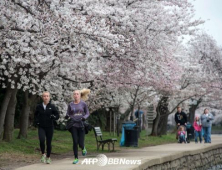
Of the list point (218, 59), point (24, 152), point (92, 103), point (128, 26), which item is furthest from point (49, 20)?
point (218, 59)

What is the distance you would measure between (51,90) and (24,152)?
5278 millimetres

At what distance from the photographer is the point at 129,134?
23.2 m

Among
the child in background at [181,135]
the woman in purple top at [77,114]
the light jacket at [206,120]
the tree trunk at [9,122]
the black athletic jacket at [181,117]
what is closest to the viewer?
the woman in purple top at [77,114]

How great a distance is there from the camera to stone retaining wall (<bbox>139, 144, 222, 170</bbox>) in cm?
1421

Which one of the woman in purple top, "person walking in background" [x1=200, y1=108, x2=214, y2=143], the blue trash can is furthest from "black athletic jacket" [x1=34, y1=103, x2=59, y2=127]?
"person walking in background" [x1=200, y1=108, x2=214, y2=143]

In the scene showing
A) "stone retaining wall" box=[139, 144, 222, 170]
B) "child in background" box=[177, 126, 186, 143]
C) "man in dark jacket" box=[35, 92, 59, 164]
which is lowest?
"stone retaining wall" box=[139, 144, 222, 170]

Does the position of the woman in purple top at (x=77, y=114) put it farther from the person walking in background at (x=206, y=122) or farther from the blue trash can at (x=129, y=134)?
the person walking in background at (x=206, y=122)

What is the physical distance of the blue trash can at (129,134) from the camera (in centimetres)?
2297

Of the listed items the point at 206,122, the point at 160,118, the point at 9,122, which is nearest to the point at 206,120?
the point at 206,122

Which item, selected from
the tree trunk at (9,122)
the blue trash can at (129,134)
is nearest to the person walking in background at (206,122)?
the blue trash can at (129,134)

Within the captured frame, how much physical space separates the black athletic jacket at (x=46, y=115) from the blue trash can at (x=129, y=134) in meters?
9.94

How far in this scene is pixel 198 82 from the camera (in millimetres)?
38719

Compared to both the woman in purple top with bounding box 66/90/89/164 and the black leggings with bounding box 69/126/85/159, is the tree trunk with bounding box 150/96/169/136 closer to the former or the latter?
the black leggings with bounding box 69/126/85/159

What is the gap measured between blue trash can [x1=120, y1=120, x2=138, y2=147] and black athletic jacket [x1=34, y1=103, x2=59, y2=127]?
994 cm
